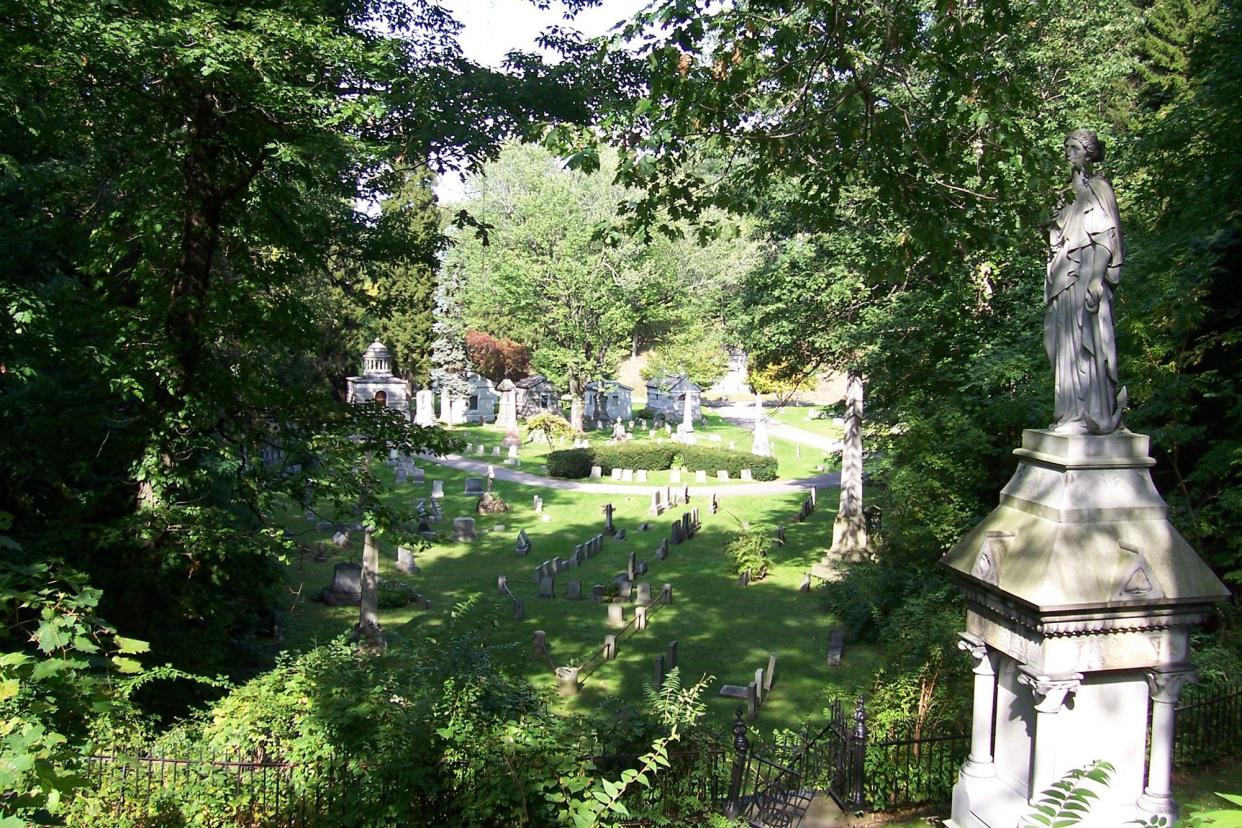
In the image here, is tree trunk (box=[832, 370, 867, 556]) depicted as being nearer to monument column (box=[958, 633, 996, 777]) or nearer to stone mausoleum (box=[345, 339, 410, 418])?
monument column (box=[958, 633, 996, 777])

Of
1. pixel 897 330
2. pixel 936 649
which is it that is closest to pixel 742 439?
pixel 897 330

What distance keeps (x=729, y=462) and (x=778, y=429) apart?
52.4 feet

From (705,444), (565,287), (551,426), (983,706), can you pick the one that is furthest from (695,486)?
(983,706)

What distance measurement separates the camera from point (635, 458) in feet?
123

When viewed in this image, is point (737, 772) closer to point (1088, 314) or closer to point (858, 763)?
point (858, 763)

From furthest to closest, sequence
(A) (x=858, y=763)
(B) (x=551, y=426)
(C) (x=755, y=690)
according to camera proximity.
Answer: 1. (B) (x=551, y=426)
2. (C) (x=755, y=690)
3. (A) (x=858, y=763)

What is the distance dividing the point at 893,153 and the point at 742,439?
39.7 m

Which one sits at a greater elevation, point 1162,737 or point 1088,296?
point 1088,296

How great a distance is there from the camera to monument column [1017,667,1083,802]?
17.9 feet

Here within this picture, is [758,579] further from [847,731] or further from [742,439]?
[742,439]

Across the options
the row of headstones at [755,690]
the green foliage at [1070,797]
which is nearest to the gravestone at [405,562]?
the row of headstones at [755,690]

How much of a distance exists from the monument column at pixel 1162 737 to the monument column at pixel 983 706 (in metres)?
0.98

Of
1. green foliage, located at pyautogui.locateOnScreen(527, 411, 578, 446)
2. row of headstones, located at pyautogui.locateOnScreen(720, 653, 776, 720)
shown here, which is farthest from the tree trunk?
green foliage, located at pyautogui.locateOnScreen(527, 411, 578, 446)

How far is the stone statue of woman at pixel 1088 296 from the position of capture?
576 cm
